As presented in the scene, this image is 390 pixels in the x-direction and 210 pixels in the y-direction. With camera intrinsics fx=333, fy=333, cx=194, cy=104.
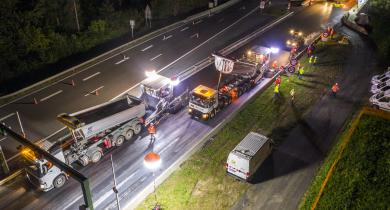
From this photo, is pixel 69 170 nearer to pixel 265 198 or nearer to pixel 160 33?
pixel 265 198

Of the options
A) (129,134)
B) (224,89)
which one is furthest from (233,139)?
(129,134)

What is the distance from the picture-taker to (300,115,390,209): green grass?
A: 14202 millimetres

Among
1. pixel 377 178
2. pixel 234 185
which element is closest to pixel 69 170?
pixel 234 185

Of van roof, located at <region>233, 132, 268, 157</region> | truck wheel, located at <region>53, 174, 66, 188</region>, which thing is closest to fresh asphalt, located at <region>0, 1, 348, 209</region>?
truck wheel, located at <region>53, 174, 66, 188</region>

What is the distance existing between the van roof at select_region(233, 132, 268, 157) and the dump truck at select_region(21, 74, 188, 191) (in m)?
8.05

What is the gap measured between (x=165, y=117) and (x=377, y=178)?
16752mm

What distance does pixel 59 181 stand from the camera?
20719mm

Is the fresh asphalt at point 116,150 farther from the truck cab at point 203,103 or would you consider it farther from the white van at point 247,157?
the white van at point 247,157

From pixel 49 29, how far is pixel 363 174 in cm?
3264

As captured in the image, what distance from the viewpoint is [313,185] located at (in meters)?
19.8

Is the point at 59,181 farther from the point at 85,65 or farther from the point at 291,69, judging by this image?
the point at 291,69

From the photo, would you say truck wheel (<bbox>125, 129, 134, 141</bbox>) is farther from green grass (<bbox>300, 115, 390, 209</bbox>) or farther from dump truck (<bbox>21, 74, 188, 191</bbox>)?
green grass (<bbox>300, 115, 390, 209</bbox>)

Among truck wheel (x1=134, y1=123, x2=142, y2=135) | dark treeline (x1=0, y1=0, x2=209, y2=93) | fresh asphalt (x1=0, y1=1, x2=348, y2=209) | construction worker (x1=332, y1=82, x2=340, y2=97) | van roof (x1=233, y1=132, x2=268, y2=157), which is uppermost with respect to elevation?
dark treeline (x1=0, y1=0, x2=209, y2=93)

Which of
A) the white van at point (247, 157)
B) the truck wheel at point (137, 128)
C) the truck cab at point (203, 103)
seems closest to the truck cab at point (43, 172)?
the truck wheel at point (137, 128)
